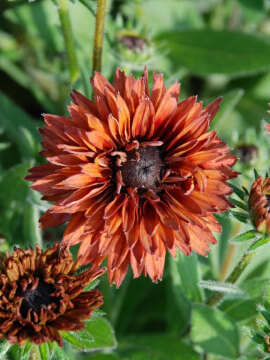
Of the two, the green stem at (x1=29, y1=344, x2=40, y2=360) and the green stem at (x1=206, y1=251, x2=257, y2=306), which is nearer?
the green stem at (x1=29, y1=344, x2=40, y2=360)

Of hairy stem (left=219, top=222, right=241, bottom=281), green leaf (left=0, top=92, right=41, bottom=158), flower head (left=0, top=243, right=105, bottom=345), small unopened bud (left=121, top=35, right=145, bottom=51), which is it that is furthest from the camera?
green leaf (left=0, top=92, right=41, bottom=158)

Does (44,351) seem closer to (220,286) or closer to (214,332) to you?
(220,286)

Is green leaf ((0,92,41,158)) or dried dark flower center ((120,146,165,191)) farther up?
green leaf ((0,92,41,158))

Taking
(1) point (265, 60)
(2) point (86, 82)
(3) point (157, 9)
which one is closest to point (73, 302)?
(2) point (86, 82)

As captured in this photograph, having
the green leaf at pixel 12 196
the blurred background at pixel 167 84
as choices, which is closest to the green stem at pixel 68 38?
the blurred background at pixel 167 84

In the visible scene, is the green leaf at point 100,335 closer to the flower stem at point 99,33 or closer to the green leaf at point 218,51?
the flower stem at point 99,33

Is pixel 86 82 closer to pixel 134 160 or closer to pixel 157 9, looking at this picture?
pixel 134 160

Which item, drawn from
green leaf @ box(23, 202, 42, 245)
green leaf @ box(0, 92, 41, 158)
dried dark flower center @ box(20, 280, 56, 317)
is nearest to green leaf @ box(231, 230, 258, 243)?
dried dark flower center @ box(20, 280, 56, 317)

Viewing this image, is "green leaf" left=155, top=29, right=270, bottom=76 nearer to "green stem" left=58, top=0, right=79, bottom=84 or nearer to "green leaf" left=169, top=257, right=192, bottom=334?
"green stem" left=58, top=0, right=79, bottom=84
